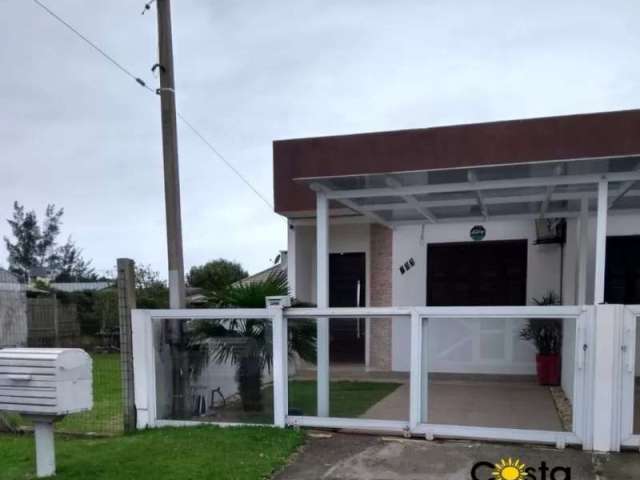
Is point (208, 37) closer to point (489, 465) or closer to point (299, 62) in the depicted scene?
point (299, 62)

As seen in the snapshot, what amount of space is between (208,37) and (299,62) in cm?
182

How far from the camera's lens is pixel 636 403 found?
453 cm

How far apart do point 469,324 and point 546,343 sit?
1199mm

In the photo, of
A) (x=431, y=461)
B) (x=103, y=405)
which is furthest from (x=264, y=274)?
(x=431, y=461)

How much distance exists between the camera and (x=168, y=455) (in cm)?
470

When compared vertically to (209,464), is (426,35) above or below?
above

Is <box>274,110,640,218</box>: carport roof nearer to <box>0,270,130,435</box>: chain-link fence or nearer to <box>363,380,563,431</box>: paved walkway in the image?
<box>363,380,563,431</box>: paved walkway

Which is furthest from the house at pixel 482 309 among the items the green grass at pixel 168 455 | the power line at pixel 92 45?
the power line at pixel 92 45

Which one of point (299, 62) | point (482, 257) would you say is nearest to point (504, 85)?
point (482, 257)

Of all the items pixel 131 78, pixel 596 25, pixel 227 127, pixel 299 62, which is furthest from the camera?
pixel 227 127

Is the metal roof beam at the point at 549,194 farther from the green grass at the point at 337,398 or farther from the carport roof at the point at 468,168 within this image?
the green grass at the point at 337,398

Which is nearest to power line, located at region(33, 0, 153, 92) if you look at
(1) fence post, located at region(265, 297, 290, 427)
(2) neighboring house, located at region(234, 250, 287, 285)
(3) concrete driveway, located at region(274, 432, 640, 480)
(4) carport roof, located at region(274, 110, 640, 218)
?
(4) carport roof, located at region(274, 110, 640, 218)

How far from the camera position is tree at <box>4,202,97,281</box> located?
148 feet

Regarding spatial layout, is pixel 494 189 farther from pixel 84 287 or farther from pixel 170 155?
pixel 84 287
